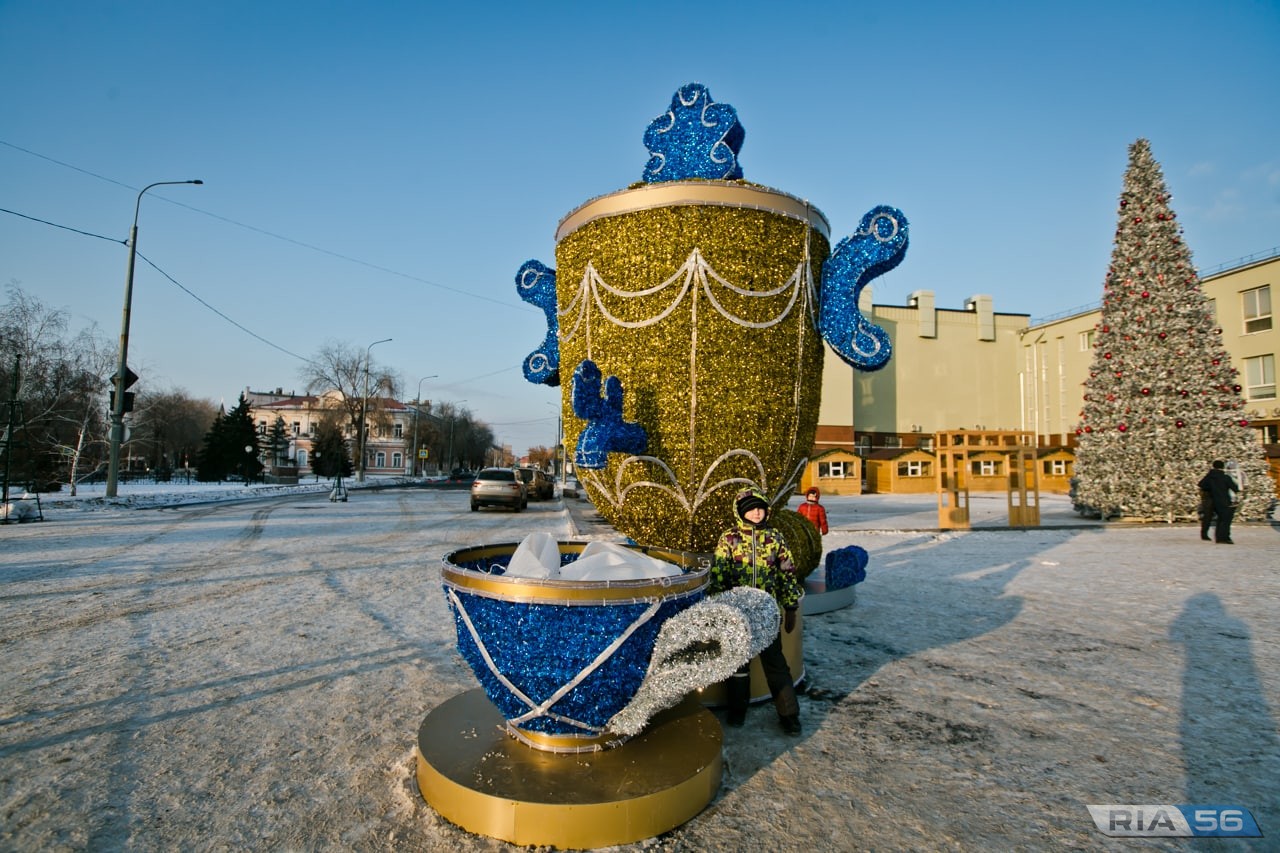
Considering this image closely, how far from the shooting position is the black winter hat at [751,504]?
352 centimetres

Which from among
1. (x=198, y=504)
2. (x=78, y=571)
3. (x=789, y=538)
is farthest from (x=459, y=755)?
(x=198, y=504)

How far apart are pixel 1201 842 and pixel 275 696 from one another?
443cm

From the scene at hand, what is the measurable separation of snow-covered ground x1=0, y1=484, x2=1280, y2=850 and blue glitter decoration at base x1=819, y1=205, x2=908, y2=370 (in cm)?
218

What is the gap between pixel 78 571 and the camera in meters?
7.51

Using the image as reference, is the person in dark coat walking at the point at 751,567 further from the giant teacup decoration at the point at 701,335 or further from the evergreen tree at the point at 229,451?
the evergreen tree at the point at 229,451

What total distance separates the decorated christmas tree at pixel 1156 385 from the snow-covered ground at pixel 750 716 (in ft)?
24.9

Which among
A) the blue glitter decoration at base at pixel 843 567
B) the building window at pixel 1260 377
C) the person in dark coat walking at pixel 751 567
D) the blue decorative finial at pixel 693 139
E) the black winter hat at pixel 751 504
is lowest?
the blue glitter decoration at base at pixel 843 567

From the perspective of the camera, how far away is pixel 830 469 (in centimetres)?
3173

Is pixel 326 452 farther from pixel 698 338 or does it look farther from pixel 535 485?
pixel 698 338

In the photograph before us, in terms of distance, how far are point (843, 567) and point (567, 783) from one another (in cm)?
412

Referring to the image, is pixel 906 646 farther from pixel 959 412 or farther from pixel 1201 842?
pixel 959 412

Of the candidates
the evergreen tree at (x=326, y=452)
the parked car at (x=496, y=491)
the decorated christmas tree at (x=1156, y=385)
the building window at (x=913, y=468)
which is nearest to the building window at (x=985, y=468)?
the building window at (x=913, y=468)

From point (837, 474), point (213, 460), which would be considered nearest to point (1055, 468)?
point (837, 474)

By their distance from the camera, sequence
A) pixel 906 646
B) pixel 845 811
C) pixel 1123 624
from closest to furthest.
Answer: pixel 845 811 → pixel 906 646 → pixel 1123 624
